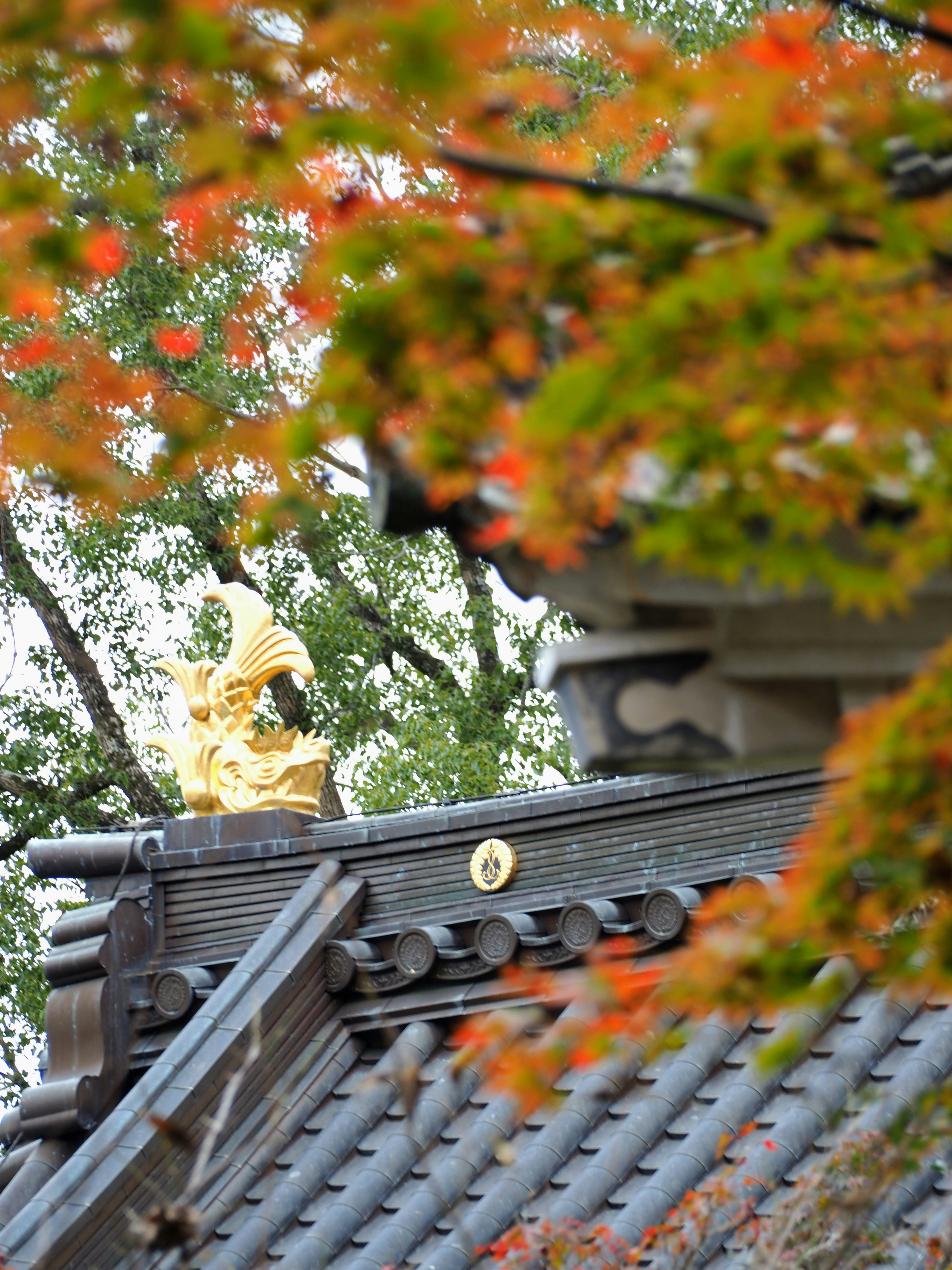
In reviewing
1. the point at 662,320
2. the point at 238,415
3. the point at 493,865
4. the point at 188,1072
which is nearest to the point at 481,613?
the point at 238,415

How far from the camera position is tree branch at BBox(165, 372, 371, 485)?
1206cm

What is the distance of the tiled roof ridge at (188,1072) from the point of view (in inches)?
230

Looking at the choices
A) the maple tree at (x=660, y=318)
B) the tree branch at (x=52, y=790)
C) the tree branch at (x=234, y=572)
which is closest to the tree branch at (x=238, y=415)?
the tree branch at (x=234, y=572)

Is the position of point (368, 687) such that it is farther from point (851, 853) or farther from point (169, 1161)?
point (851, 853)

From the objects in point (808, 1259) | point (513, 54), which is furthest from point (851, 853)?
point (808, 1259)

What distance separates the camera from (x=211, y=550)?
48.6 feet

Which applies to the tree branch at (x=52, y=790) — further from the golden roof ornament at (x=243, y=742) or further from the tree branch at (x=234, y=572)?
the golden roof ornament at (x=243, y=742)

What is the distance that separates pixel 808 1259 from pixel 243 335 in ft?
33.9

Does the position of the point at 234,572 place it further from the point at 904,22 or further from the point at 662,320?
the point at 662,320

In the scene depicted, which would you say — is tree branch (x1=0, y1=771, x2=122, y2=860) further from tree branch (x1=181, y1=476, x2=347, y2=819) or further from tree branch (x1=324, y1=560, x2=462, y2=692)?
tree branch (x1=324, y1=560, x2=462, y2=692)

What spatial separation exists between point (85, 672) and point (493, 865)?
30.7ft

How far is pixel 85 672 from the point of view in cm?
1509

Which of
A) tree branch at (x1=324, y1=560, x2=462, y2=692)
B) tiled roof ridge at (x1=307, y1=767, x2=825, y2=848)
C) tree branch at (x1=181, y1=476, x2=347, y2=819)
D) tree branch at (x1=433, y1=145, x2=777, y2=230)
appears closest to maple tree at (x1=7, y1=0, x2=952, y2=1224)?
tree branch at (x1=433, y1=145, x2=777, y2=230)

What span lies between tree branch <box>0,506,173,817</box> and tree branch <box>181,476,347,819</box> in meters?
1.40
